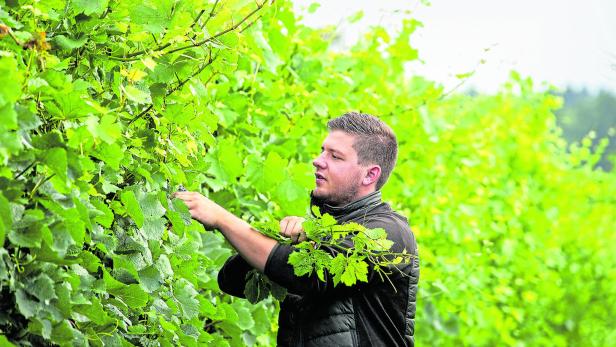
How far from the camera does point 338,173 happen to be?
12.2 feet

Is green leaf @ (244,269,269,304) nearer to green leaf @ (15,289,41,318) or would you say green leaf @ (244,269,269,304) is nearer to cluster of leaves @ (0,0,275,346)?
cluster of leaves @ (0,0,275,346)

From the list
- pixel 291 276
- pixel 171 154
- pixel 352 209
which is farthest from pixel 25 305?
pixel 352 209

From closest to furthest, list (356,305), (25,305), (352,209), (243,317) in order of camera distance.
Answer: (25,305), (356,305), (352,209), (243,317)

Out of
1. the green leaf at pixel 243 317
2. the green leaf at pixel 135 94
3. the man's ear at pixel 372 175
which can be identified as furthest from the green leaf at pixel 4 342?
the green leaf at pixel 243 317

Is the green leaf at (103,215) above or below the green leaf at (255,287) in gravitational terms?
above

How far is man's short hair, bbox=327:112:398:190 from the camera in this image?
12.4 ft

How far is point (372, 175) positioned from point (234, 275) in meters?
0.65

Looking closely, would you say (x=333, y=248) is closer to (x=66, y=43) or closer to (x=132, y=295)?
(x=132, y=295)

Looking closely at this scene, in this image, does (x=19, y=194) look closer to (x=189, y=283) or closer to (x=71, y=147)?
(x=71, y=147)

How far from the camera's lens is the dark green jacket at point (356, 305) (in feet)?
11.2

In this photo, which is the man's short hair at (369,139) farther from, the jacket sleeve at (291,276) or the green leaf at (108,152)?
the green leaf at (108,152)

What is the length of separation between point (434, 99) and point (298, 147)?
146 centimetres

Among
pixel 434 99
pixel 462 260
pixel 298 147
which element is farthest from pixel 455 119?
pixel 298 147

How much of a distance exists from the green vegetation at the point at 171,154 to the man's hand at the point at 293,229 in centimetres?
32
